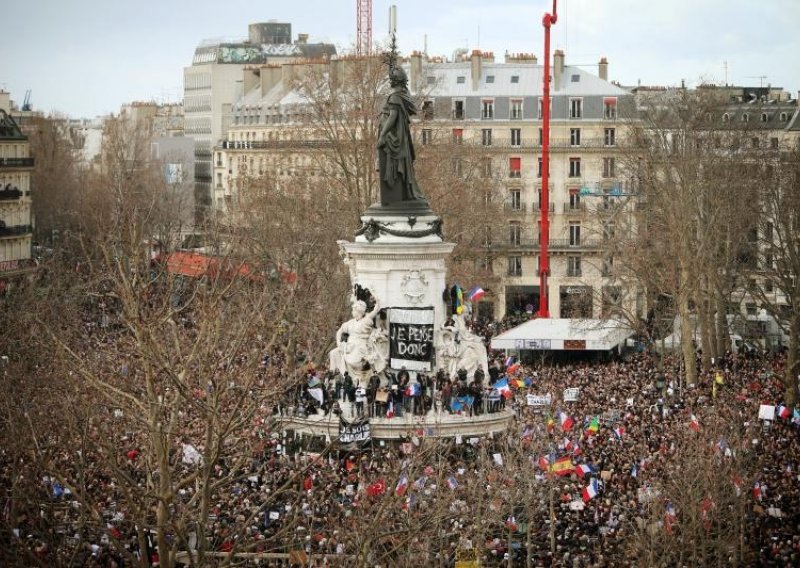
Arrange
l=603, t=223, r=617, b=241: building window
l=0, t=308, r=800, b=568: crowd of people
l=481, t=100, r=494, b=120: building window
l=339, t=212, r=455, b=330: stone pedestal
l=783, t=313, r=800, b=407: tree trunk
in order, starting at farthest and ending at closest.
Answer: l=481, t=100, r=494, b=120: building window
l=603, t=223, r=617, b=241: building window
l=783, t=313, r=800, b=407: tree trunk
l=339, t=212, r=455, b=330: stone pedestal
l=0, t=308, r=800, b=568: crowd of people

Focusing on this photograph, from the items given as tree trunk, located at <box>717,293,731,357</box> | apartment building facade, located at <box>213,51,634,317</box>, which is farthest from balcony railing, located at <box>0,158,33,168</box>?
tree trunk, located at <box>717,293,731,357</box>

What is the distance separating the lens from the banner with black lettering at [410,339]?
166ft

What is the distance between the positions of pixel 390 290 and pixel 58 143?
87874mm

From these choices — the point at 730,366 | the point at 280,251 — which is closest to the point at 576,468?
the point at 730,366

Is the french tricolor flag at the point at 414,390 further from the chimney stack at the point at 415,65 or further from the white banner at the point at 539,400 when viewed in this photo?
the chimney stack at the point at 415,65

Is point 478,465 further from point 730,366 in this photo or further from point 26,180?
point 26,180

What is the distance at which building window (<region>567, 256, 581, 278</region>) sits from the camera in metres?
95.4

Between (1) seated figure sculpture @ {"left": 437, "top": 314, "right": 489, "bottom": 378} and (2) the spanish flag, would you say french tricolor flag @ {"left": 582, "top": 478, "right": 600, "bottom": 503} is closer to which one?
(2) the spanish flag

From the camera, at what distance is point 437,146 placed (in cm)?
8369

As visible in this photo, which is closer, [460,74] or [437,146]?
[437,146]

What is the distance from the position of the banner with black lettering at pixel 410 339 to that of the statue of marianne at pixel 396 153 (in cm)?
287

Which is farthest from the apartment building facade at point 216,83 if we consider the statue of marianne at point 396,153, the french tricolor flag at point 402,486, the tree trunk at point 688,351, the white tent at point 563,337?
the french tricolor flag at point 402,486

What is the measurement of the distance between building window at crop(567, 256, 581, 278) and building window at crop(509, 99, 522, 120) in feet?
22.9

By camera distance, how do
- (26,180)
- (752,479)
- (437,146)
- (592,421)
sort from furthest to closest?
(26,180), (437,146), (592,421), (752,479)
